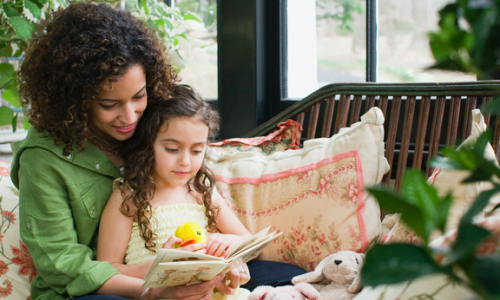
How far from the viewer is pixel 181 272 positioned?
92 centimetres

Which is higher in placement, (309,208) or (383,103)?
(383,103)

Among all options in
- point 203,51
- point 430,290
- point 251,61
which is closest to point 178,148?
point 430,290

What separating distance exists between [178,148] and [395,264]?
1041mm

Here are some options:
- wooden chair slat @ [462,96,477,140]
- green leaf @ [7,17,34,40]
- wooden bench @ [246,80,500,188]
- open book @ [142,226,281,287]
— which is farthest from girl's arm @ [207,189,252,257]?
green leaf @ [7,17,34,40]

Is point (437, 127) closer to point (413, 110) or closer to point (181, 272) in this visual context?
point (413, 110)

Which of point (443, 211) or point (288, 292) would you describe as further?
point (288, 292)

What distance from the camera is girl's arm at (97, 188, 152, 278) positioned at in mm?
1155

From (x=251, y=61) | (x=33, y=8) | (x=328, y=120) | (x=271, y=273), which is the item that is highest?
(x=33, y=8)

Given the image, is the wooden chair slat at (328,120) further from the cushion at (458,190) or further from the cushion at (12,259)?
the cushion at (12,259)

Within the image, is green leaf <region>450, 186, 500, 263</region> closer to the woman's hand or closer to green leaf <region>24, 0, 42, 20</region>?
the woman's hand

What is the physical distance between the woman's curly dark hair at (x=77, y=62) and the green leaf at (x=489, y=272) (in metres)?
1.02

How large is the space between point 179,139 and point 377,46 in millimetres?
1019

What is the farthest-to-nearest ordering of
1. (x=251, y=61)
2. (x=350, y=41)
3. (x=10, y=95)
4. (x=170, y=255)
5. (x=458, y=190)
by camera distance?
(x=251, y=61), (x=350, y=41), (x=10, y=95), (x=458, y=190), (x=170, y=255)

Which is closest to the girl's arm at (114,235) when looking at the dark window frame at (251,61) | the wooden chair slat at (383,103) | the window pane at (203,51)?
the wooden chair slat at (383,103)
